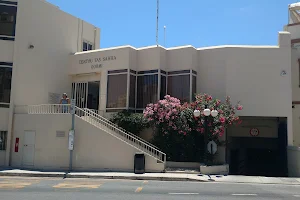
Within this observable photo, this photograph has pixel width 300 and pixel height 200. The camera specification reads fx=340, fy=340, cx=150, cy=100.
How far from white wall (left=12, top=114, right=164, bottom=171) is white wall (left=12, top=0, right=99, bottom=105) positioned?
2.04m

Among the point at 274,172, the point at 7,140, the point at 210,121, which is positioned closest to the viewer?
the point at 210,121

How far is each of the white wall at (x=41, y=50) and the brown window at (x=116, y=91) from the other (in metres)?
3.42

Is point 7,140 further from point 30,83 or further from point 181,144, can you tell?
point 181,144

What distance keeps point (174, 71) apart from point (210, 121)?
14.5 ft

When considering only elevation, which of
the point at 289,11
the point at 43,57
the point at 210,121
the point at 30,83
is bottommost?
the point at 210,121

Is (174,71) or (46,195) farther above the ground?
(174,71)

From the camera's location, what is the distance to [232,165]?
24.3m

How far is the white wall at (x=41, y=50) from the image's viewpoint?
62.1 ft

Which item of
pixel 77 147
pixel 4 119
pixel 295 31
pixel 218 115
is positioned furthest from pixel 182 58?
pixel 4 119

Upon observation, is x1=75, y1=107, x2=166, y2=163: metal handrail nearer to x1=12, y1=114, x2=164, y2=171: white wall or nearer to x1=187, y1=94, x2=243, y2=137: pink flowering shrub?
x1=12, y1=114, x2=164, y2=171: white wall

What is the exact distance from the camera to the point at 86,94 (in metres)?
21.7

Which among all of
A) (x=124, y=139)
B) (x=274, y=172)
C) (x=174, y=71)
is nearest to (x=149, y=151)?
(x=124, y=139)

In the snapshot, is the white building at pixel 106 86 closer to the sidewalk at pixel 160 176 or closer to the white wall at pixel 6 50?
the white wall at pixel 6 50

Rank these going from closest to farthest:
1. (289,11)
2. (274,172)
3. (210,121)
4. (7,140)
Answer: (210,121) → (7,140) → (289,11) → (274,172)
